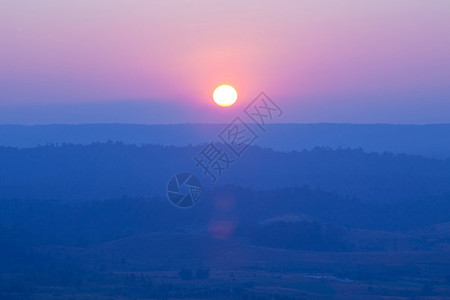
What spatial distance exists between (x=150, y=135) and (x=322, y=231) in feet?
211

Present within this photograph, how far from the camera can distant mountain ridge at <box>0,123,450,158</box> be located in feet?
306

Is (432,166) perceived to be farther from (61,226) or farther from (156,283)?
(156,283)

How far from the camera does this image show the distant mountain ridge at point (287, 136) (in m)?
93.2

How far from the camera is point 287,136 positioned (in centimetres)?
9781

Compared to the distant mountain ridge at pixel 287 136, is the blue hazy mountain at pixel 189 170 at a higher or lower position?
lower

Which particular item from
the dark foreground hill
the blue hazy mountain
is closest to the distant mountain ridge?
the blue hazy mountain

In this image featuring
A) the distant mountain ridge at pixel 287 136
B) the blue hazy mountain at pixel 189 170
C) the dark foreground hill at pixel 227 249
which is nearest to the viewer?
the dark foreground hill at pixel 227 249

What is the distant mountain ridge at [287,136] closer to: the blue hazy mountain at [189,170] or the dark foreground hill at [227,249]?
the blue hazy mountain at [189,170]

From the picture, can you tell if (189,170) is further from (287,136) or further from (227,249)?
(287,136)

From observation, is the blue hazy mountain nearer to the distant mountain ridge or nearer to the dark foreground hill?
the dark foreground hill

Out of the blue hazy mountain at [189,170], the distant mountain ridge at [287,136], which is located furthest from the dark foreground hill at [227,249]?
the distant mountain ridge at [287,136]

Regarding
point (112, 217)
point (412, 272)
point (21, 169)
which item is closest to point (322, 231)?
point (412, 272)

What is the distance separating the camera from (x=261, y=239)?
33.0 m

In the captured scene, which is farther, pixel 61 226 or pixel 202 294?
pixel 61 226
